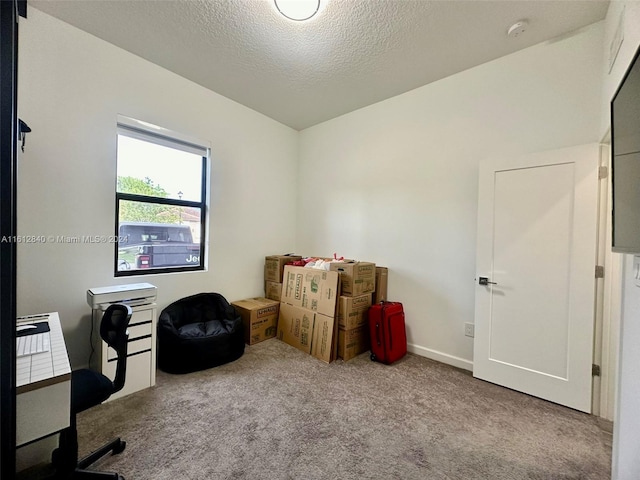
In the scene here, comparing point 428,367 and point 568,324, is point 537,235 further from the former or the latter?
point 428,367

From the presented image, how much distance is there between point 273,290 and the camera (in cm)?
371

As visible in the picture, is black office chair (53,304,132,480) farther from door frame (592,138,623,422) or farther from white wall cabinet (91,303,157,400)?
door frame (592,138,623,422)

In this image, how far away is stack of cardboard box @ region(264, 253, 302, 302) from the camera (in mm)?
3637

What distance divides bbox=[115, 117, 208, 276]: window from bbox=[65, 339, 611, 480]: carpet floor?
4.02ft

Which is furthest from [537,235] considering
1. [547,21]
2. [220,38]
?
[220,38]

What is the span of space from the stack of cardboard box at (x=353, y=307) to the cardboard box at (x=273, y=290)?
96cm

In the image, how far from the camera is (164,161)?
2959mm

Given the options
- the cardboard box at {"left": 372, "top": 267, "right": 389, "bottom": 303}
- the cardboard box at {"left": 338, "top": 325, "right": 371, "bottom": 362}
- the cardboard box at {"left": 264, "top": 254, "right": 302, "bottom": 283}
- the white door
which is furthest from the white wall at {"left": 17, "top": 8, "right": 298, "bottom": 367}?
the white door

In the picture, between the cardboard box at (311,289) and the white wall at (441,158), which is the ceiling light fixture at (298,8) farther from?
the cardboard box at (311,289)

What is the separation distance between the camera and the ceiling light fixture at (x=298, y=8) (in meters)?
1.92

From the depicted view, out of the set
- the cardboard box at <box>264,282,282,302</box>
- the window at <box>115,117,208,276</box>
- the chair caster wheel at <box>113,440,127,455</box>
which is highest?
the window at <box>115,117,208,276</box>

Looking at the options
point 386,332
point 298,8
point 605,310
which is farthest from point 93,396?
point 605,310

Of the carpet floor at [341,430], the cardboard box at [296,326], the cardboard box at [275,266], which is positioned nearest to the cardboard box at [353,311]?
the cardboard box at [296,326]

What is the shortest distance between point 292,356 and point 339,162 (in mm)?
2556
